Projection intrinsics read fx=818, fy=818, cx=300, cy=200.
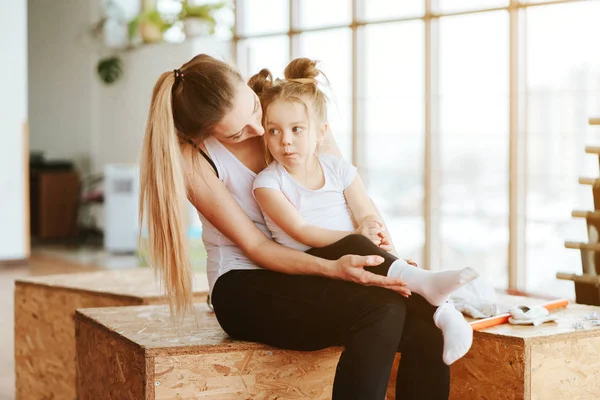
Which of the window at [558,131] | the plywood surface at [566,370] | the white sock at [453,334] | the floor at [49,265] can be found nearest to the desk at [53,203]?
the floor at [49,265]

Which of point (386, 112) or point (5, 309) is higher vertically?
point (386, 112)

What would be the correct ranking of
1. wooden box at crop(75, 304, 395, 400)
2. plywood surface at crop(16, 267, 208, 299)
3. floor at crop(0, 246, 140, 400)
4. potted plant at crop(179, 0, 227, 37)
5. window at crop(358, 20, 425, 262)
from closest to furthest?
1. wooden box at crop(75, 304, 395, 400)
2. plywood surface at crop(16, 267, 208, 299)
3. floor at crop(0, 246, 140, 400)
4. window at crop(358, 20, 425, 262)
5. potted plant at crop(179, 0, 227, 37)

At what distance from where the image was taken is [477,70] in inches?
236

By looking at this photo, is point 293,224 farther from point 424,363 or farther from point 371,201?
point 424,363

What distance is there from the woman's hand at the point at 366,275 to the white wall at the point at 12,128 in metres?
6.19

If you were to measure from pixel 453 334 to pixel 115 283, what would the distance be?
167 centimetres

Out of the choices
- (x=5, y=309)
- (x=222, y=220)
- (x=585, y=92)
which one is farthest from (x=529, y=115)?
(x=222, y=220)

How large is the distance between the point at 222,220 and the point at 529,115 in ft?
13.3

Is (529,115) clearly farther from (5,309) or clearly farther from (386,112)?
(5,309)

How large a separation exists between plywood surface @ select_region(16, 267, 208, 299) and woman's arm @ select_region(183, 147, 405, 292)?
754 mm

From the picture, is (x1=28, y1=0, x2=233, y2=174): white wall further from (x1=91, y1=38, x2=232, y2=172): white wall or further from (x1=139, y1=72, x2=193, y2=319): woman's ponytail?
(x1=139, y1=72, x2=193, y2=319): woman's ponytail

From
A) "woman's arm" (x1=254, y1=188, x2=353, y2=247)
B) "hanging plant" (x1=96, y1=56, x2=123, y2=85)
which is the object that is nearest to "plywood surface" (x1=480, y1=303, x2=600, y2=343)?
"woman's arm" (x1=254, y1=188, x2=353, y2=247)

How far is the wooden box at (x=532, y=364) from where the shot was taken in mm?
2061

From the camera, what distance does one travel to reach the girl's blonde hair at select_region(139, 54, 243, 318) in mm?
2059
